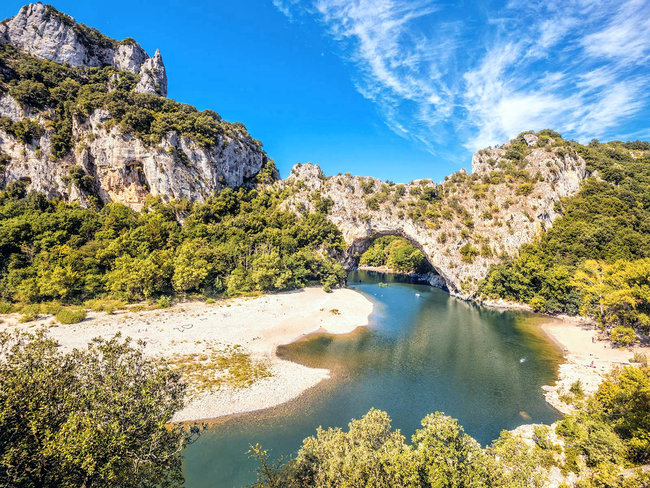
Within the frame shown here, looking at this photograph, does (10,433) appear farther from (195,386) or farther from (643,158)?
(643,158)

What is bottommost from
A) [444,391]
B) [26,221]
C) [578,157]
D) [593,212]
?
[444,391]

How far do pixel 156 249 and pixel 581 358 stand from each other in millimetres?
60512

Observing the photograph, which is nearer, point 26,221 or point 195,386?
point 195,386

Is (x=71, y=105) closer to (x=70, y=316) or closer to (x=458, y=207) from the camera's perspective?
(x=70, y=316)

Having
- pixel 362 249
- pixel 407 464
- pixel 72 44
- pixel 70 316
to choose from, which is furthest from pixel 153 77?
pixel 407 464

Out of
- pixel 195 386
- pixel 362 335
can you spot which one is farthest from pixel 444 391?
pixel 195 386

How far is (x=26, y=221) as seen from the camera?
3862 centimetres

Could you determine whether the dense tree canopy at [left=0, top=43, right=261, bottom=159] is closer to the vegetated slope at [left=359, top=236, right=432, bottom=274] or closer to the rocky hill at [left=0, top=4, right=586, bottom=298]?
the rocky hill at [left=0, top=4, right=586, bottom=298]

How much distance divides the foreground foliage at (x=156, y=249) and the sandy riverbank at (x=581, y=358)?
1433 inches

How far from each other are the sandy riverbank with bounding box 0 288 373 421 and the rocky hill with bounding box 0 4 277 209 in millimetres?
32022

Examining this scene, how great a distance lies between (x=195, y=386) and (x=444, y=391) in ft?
69.5

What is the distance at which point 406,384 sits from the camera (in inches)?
968

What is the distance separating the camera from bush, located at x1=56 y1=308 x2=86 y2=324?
1176 inches

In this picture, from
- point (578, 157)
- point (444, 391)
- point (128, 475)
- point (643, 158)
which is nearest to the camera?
point (128, 475)
